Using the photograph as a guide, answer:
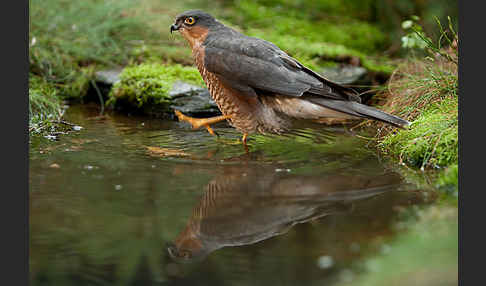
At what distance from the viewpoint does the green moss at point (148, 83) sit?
652 centimetres

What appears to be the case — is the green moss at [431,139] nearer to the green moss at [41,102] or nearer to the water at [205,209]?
the water at [205,209]

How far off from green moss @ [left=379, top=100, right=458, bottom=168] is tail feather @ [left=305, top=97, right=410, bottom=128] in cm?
20

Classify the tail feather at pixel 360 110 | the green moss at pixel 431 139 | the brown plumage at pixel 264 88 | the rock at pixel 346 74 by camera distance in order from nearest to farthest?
the green moss at pixel 431 139 < the tail feather at pixel 360 110 < the brown plumage at pixel 264 88 < the rock at pixel 346 74

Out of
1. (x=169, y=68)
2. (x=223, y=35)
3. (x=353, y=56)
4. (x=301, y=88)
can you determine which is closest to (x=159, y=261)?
(x=301, y=88)

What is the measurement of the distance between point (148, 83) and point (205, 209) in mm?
3273

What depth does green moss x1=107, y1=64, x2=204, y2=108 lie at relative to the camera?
21.4 feet

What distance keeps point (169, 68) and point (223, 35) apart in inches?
67.5

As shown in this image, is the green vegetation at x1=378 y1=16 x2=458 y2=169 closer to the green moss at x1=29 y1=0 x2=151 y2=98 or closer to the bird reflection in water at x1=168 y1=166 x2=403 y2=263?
the bird reflection in water at x1=168 y1=166 x2=403 y2=263

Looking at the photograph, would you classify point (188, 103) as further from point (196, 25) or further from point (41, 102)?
point (41, 102)

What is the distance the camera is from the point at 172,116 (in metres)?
6.55


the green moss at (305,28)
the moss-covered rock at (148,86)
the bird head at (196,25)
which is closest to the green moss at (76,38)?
the moss-covered rock at (148,86)

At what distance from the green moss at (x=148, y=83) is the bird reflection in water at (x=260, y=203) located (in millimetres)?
2320

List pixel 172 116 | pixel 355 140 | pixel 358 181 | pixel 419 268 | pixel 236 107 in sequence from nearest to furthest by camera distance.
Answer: pixel 419 268
pixel 358 181
pixel 236 107
pixel 355 140
pixel 172 116

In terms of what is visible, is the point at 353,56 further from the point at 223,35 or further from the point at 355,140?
the point at 223,35
